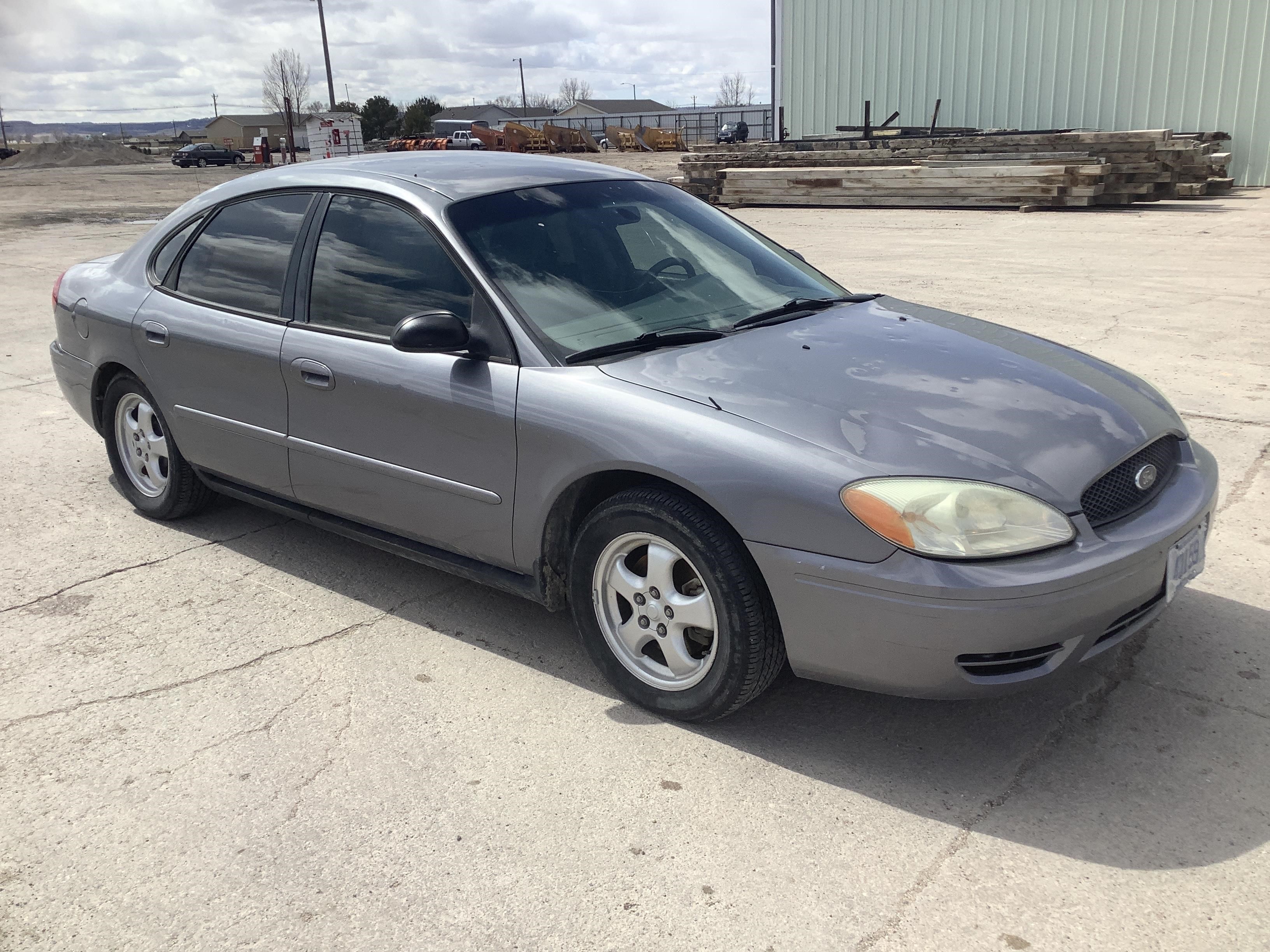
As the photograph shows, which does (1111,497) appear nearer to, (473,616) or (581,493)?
(581,493)

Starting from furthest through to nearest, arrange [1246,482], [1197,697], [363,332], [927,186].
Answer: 1. [927,186]
2. [1246,482]
3. [363,332]
4. [1197,697]

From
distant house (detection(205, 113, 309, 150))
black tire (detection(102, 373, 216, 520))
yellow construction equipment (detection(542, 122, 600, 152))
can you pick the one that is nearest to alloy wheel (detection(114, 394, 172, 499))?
black tire (detection(102, 373, 216, 520))

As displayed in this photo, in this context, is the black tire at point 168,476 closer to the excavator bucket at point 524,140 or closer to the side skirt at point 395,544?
the side skirt at point 395,544

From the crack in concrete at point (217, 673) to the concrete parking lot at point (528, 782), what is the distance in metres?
0.01

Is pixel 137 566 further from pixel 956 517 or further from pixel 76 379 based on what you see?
pixel 956 517

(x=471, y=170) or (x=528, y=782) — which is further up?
(x=471, y=170)

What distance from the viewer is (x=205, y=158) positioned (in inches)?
2222

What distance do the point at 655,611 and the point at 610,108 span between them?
135689mm

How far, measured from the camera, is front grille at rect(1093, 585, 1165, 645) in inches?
111

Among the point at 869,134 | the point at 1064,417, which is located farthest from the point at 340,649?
the point at 869,134

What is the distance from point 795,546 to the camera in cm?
276

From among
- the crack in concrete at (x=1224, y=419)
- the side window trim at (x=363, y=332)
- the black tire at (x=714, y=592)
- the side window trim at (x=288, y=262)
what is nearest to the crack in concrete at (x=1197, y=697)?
the black tire at (x=714, y=592)

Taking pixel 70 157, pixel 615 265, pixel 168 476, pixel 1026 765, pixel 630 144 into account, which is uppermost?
pixel 70 157

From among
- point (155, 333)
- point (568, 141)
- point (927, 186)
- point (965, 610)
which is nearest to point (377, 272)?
point (155, 333)
